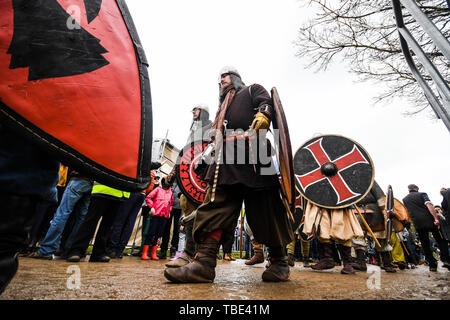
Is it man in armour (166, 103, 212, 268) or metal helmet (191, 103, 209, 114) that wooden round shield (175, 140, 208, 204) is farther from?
metal helmet (191, 103, 209, 114)

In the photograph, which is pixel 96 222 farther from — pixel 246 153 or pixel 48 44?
pixel 48 44

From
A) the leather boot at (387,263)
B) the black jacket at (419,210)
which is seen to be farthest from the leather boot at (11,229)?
the black jacket at (419,210)

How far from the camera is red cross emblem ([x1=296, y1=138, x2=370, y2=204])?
2738mm

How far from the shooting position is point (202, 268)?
141 centimetres

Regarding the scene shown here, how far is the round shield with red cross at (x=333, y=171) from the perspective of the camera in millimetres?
2697

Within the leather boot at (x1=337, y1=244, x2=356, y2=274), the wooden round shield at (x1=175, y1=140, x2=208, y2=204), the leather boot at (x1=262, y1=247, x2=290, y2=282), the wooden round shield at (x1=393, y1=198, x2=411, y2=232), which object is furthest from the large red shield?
the wooden round shield at (x1=393, y1=198, x2=411, y2=232)

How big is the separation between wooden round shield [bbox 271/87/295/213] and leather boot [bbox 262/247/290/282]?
426 mm

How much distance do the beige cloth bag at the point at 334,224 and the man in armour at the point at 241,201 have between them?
4.60 ft

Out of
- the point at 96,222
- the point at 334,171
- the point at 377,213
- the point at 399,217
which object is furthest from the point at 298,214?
the point at 96,222

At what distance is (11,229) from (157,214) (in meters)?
3.66

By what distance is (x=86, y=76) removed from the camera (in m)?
0.75

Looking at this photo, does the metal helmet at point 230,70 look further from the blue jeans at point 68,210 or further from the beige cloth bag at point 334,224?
the blue jeans at point 68,210
